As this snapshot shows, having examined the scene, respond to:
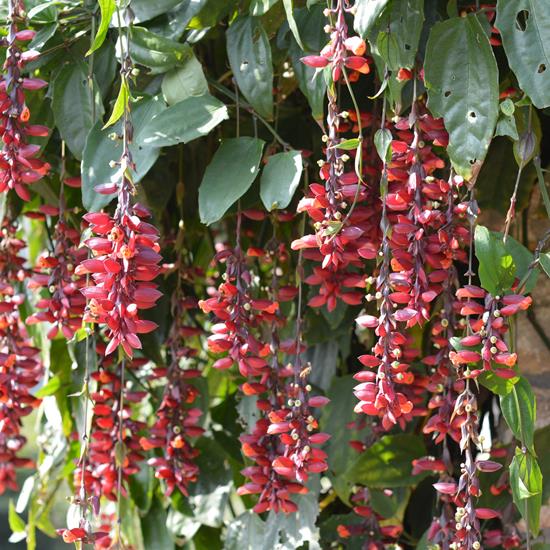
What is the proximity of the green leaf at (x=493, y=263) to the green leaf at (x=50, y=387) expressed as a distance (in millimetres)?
612

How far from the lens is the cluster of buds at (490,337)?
0.73 m

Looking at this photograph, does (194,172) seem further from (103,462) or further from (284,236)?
(103,462)

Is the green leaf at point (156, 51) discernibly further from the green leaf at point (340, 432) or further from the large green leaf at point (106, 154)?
the green leaf at point (340, 432)

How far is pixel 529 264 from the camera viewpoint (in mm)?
787

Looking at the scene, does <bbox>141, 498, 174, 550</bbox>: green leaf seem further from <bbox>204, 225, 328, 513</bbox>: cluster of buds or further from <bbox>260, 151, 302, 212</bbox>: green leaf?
<bbox>260, 151, 302, 212</bbox>: green leaf

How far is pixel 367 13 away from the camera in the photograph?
2.38 feet

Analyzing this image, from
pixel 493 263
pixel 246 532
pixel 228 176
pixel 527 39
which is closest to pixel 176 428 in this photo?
pixel 246 532

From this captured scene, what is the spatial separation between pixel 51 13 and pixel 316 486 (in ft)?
1.84

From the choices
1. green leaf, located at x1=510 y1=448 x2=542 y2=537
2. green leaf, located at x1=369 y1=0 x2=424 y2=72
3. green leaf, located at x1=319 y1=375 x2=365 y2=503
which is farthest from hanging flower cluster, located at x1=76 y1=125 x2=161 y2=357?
green leaf, located at x1=319 y1=375 x2=365 y2=503

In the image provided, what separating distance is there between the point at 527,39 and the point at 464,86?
0.19 feet

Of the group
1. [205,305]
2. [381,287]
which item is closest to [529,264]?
[381,287]

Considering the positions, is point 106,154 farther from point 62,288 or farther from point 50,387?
point 50,387

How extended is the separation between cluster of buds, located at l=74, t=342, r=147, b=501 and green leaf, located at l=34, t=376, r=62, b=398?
10 cm

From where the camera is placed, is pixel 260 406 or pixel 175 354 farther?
pixel 175 354
